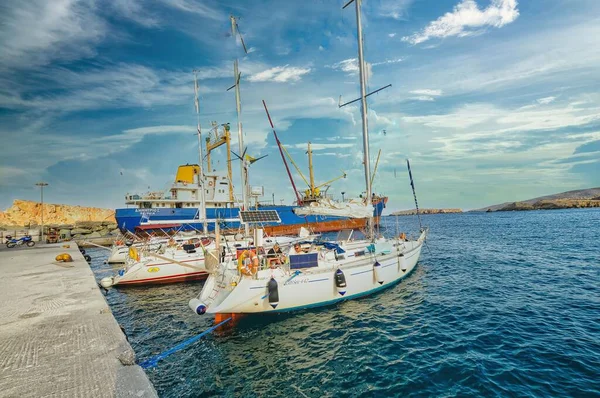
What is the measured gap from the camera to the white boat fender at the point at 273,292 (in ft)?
39.6

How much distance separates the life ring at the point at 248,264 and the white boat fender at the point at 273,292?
34.4 inches

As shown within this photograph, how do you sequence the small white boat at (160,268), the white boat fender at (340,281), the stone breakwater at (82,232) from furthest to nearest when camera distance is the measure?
the stone breakwater at (82,232)
the small white boat at (160,268)
the white boat fender at (340,281)

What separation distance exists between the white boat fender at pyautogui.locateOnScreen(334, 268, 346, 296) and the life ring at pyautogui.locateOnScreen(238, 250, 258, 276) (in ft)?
12.8

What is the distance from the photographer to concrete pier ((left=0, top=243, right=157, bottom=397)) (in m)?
5.81

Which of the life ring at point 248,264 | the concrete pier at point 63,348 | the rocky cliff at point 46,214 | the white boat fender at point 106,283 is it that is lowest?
the white boat fender at point 106,283

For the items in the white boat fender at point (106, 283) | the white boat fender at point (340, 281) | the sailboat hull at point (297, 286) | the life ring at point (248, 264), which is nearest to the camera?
the sailboat hull at point (297, 286)

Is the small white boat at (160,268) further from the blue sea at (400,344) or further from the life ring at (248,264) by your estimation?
the life ring at (248,264)

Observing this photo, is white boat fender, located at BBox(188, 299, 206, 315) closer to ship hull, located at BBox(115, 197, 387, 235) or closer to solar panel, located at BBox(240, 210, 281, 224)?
solar panel, located at BBox(240, 210, 281, 224)

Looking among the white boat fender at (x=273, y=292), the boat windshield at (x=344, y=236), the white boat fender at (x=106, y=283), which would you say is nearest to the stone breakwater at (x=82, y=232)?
the white boat fender at (x=106, y=283)

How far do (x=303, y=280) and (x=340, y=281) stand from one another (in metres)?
1.82

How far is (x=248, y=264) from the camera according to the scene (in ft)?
42.1

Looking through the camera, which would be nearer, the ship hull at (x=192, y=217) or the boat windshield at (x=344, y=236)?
the boat windshield at (x=344, y=236)

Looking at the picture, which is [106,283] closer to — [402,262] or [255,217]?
[255,217]

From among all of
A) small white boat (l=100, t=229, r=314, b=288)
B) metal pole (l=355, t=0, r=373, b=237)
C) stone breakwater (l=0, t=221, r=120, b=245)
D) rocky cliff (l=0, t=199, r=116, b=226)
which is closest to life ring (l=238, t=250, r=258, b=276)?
small white boat (l=100, t=229, r=314, b=288)
